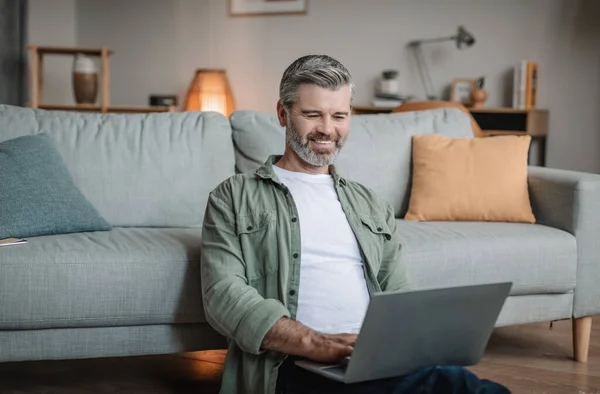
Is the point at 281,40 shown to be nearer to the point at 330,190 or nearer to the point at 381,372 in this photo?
the point at 330,190

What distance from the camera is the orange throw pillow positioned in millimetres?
2906

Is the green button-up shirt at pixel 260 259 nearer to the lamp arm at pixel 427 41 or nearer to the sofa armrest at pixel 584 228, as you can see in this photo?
the sofa armrest at pixel 584 228

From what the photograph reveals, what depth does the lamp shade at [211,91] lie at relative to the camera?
560cm

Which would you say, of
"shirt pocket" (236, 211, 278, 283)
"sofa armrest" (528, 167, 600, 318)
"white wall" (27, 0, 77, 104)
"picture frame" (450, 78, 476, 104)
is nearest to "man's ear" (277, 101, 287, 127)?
"shirt pocket" (236, 211, 278, 283)

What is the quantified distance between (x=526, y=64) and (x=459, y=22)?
2.00 ft

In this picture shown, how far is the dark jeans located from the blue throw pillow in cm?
108

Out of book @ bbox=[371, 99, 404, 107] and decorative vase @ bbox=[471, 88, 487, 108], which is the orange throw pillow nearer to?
decorative vase @ bbox=[471, 88, 487, 108]

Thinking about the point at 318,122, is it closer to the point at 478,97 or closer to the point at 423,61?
the point at 478,97

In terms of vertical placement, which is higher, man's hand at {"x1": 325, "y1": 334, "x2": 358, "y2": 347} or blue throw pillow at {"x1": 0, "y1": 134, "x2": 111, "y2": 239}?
blue throw pillow at {"x1": 0, "y1": 134, "x2": 111, "y2": 239}

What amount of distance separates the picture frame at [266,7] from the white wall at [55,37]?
1.27 metres

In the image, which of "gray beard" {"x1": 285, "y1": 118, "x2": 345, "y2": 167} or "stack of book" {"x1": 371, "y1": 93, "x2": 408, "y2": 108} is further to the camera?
"stack of book" {"x1": 371, "y1": 93, "x2": 408, "y2": 108}

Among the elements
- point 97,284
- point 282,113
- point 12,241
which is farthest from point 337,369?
point 12,241

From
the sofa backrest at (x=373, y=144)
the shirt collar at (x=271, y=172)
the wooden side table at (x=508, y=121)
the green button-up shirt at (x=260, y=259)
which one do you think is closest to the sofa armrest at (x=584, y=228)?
the sofa backrest at (x=373, y=144)

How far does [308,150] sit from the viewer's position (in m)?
1.97
